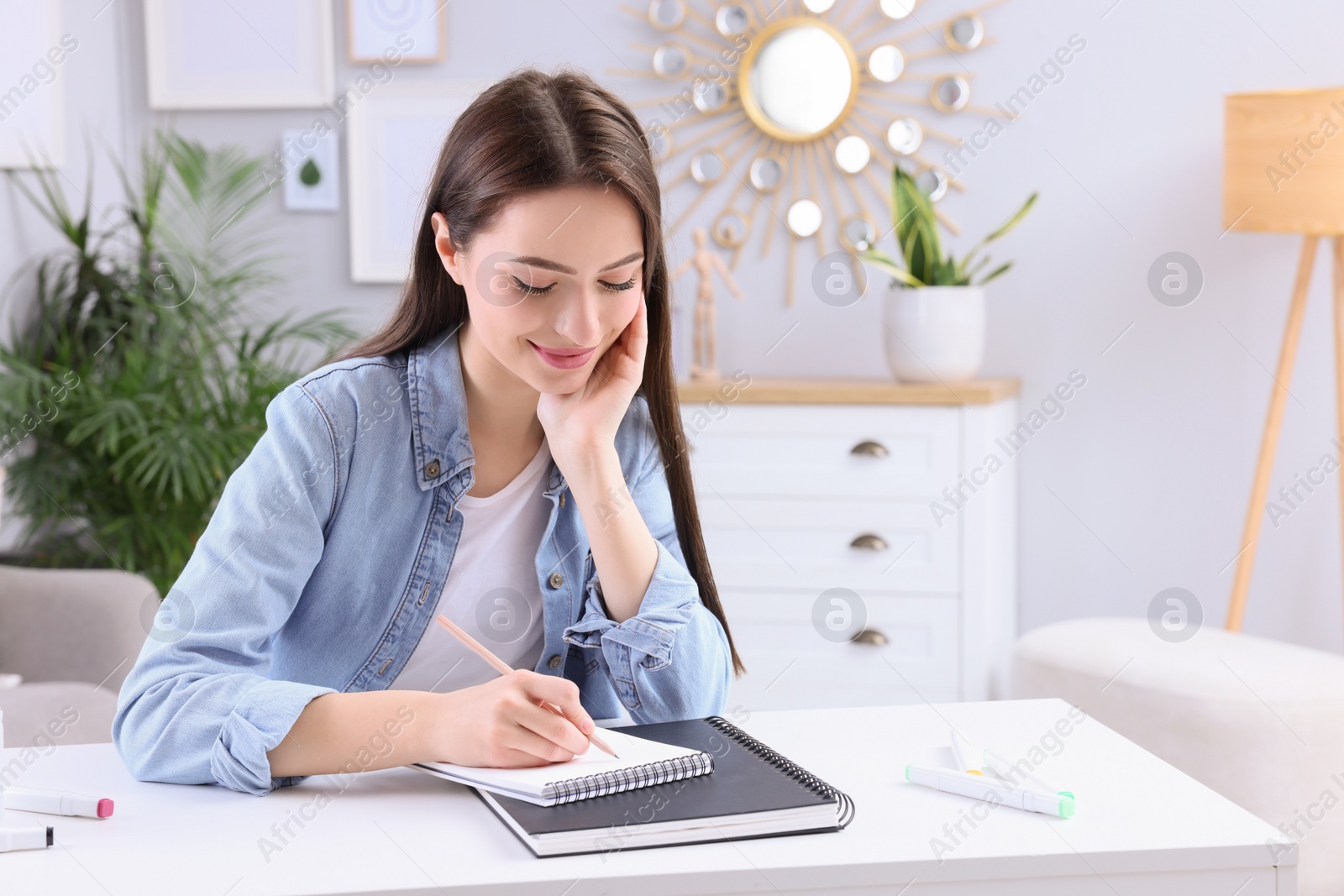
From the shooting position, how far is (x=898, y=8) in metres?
3.38

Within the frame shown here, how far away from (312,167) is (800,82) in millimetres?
1465

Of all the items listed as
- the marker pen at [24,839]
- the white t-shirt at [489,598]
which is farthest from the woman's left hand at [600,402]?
the marker pen at [24,839]

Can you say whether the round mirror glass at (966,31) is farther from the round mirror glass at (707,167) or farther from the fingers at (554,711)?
the fingers at (554,711)

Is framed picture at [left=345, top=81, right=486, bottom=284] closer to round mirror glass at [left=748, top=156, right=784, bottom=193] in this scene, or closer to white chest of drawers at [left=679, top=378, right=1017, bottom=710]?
round mirror glass at [left=748, top=156, right=784, bottom=193]

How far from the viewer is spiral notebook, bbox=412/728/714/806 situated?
100cm

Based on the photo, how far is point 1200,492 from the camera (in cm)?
329

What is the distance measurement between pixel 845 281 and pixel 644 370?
6.89 ft

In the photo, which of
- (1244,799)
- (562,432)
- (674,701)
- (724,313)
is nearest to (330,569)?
(562,432)

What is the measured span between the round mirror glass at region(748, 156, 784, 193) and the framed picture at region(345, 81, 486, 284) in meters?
0.83

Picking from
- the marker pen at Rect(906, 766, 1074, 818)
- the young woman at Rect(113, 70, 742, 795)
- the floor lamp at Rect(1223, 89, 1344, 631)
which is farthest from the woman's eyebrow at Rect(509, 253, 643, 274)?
the floor lamp at Rect(1223, 89, 1344, 631)

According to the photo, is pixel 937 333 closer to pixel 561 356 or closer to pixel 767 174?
pixel 767 174

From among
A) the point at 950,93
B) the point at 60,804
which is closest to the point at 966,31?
the point at 950,93

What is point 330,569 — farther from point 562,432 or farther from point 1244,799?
point 1244,799

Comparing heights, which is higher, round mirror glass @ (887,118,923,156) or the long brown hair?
round mirror glass @ (887,118,923,156)
